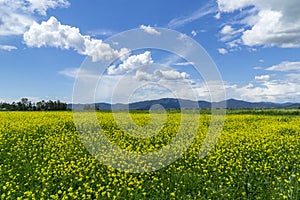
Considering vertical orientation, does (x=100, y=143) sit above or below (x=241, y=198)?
above

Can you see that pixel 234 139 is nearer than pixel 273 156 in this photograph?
No

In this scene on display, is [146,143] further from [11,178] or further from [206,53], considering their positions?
[11,178]

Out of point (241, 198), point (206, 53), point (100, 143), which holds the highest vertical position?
point (206, 53)

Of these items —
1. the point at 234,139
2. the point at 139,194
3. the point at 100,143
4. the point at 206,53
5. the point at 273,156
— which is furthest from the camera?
the point at 234,139

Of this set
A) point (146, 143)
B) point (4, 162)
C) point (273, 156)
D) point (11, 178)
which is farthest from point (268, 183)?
point (4, 162)

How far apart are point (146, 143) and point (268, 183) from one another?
553 centimetres

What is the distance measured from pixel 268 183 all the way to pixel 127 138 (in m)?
7.05

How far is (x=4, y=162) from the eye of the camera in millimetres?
9883

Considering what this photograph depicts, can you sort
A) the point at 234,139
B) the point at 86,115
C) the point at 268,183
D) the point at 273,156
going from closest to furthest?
1. the point at 268,183
2. the point at 273,156
3. the point at 234,139
4. the point at 86,115

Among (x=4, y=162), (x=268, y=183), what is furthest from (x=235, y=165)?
(x=4, y=162)

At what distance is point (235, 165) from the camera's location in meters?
9.79

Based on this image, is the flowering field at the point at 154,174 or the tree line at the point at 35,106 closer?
the flowering field at the point at 154,174

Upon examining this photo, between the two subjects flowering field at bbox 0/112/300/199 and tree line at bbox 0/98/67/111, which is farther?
tree line at bbox 0/98/67/111

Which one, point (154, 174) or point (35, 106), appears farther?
point (35, 106)
